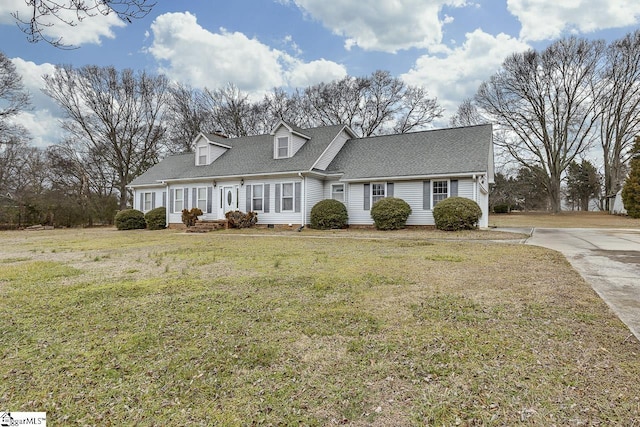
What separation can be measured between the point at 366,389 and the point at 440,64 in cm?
2554

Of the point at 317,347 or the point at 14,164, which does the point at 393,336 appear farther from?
the point at 14,164

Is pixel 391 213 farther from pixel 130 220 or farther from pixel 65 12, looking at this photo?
pixel 130 220

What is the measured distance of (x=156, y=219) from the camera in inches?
862

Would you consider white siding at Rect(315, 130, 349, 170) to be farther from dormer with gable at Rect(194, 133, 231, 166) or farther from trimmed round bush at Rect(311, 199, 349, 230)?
dormer with gable at Rect(194, 133, 231, 166)

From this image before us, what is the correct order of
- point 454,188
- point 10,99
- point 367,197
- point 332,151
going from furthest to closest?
point 10,99 → point 332,151 → point 367,197 → point 454,188

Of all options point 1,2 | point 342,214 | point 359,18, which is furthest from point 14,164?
point 1,2

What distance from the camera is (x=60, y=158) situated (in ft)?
98.4

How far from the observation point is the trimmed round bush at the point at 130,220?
21.7 m

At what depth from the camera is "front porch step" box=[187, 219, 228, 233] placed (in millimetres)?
18328

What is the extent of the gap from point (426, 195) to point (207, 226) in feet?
37.2

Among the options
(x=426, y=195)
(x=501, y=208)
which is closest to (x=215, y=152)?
(x=426, y=195)

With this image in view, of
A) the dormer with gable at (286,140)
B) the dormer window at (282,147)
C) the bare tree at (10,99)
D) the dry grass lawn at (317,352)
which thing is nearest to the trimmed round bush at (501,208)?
the dormer with gable at (286,140)

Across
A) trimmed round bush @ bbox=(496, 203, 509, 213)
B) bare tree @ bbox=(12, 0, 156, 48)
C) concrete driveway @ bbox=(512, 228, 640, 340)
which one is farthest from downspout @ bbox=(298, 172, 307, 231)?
trimmed round bush @ bbox=(496, 203, 509, 213)

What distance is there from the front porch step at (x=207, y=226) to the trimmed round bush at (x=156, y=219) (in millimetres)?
3962
